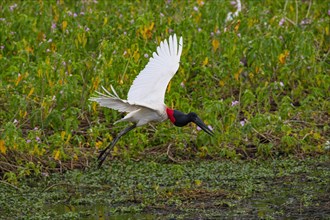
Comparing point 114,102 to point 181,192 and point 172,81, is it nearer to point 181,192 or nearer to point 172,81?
point 181,192

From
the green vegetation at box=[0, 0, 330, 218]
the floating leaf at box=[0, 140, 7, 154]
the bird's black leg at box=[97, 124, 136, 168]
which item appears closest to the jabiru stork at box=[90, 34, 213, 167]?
the bird's black leg at box=[97, 124, 136, 168]

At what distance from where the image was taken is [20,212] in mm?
7562

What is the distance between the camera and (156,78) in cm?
907

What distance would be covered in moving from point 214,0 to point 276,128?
2484mm

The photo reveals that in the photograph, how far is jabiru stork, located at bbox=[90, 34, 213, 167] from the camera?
8961 millimetres

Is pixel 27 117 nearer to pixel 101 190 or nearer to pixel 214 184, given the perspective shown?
pixel 101 190

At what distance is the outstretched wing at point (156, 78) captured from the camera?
9047 mm

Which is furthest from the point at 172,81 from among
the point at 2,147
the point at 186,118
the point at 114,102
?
the point at 2,147

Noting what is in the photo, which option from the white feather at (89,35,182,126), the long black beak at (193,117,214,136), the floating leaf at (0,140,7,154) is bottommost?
the long black beak at (193,117,214,136)

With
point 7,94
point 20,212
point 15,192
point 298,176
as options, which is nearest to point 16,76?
point 7,94

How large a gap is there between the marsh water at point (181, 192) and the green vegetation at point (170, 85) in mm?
238

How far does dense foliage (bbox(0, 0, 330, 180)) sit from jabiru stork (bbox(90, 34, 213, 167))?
35cm

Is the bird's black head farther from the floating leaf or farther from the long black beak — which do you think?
the floating leaf

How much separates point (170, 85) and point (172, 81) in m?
0.16
